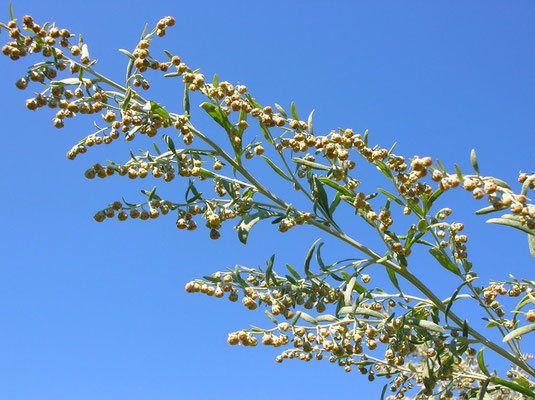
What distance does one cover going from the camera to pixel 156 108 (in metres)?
2.77

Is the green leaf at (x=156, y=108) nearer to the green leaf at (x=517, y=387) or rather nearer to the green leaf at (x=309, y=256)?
the green leaf at (x=309, y=256)

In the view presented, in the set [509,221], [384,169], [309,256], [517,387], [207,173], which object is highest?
[384,169]

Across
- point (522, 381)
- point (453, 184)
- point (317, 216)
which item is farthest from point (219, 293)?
point (522, 381)

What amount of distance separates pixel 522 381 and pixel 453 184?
1155 mm

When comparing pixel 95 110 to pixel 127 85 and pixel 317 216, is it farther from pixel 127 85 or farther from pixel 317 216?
pixel 317 216

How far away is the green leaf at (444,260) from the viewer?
2.96m

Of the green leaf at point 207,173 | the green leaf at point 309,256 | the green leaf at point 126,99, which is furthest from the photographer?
the green leaf at point 207,173

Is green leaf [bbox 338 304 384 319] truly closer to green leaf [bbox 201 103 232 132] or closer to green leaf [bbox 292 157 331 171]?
green leaf [bbox 292 157 331 171]

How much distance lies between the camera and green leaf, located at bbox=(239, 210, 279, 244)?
282 cm

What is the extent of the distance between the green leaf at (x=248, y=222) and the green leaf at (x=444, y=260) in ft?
2.93

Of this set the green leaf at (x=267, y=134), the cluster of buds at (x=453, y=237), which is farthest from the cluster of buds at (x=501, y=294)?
the green leaf at (x=267, y=134)

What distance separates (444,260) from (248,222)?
108cm

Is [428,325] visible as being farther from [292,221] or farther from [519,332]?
[292,221]

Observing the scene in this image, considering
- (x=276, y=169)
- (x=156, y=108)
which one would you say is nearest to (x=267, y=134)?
(x=276, y=169)
